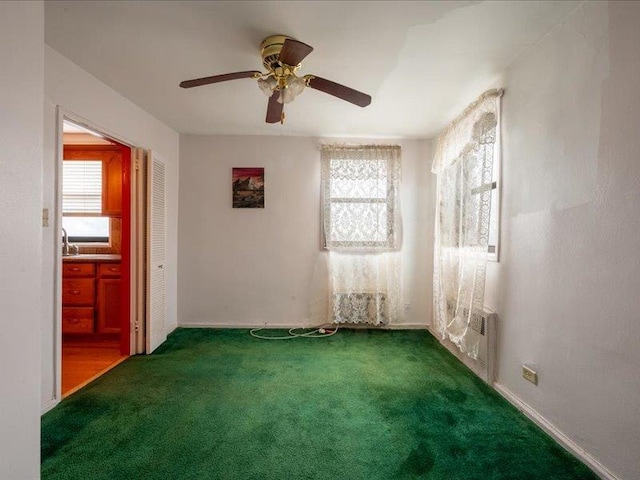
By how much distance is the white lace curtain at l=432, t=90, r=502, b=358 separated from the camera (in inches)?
93.1

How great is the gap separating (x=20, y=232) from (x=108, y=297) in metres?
2.77

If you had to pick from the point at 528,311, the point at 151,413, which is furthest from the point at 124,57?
the point at 528,311

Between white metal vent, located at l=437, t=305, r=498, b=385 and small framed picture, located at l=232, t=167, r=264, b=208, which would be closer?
white metal vent, located at l=437, t=305, r=498, b=385

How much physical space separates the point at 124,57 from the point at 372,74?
1784mm

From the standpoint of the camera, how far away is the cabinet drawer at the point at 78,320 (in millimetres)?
3375

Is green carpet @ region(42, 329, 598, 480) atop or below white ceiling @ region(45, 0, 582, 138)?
below

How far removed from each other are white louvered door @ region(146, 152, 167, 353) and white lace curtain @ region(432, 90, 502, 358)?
292 cm

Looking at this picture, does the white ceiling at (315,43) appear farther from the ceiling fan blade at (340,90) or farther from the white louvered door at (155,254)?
the white louvered door at (155,254)

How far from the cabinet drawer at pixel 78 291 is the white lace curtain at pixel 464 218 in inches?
152

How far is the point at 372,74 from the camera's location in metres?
2.32

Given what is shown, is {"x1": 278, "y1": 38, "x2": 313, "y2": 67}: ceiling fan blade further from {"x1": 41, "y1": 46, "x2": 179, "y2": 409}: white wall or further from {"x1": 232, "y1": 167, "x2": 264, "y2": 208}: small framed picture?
{"x1": 232, "y1": 167, "x2": 264, "y2": 208}: small framed picture

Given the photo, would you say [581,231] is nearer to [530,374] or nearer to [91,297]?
[530,374]

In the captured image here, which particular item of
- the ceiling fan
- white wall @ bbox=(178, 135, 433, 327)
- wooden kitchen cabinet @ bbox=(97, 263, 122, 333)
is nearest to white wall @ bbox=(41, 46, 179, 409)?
white wall @ bbox=(178, 135, 433, 327)

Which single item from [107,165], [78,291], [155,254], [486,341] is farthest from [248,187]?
[486,341]
